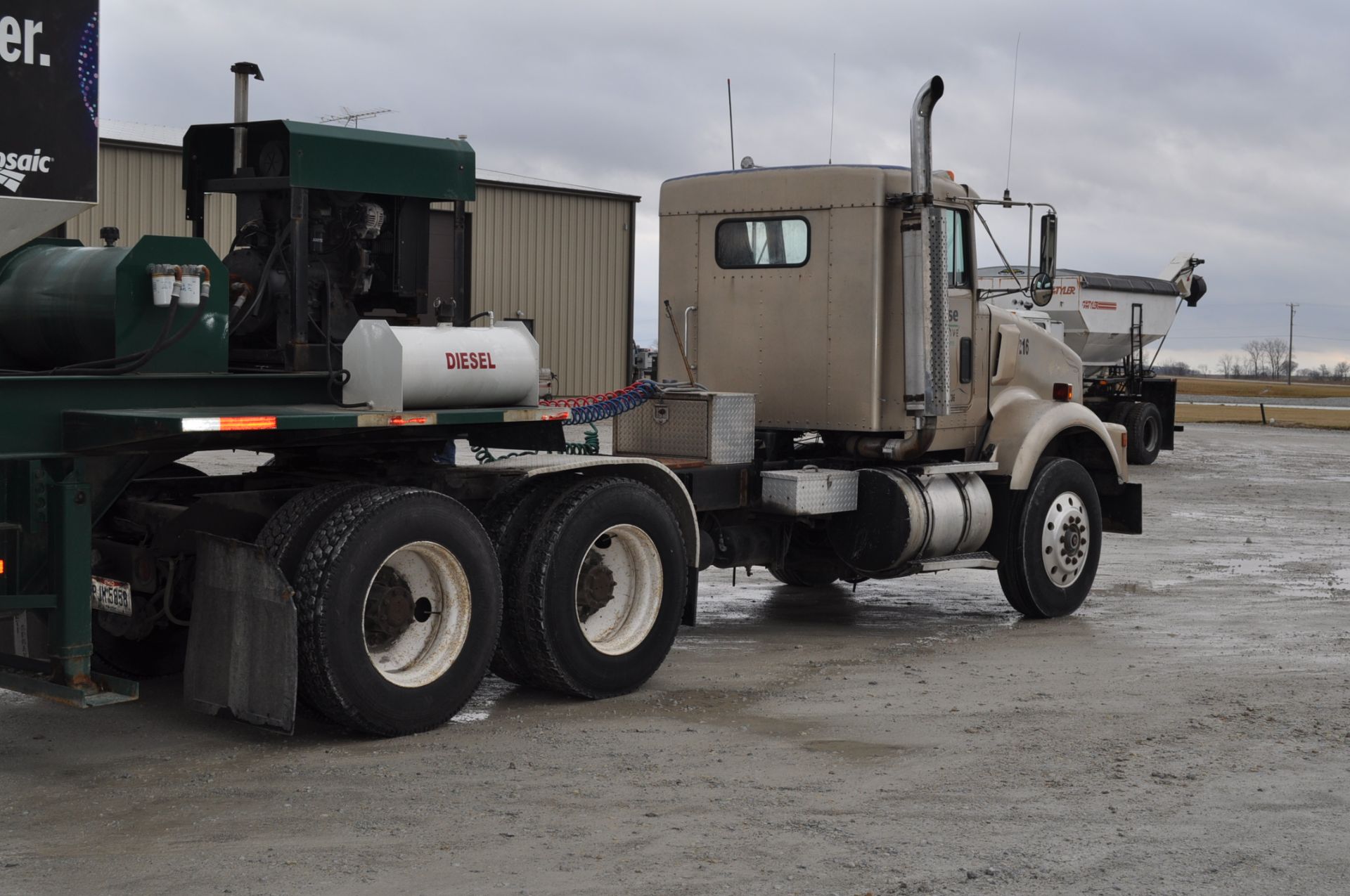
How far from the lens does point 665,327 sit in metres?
10.8

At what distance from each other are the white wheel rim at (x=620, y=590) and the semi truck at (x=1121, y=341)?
67.7ft

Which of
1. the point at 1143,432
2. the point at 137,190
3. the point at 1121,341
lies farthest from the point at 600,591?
the point at 1121,341

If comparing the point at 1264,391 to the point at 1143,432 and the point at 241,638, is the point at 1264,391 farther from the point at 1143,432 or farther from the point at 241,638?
the point at 241,638

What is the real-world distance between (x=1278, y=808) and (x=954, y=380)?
4.71 meters

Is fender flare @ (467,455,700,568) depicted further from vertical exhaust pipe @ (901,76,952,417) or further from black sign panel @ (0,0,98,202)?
black sign panel @ (0,0,98,202)

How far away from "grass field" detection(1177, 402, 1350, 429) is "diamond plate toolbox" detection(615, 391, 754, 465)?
3361 cm

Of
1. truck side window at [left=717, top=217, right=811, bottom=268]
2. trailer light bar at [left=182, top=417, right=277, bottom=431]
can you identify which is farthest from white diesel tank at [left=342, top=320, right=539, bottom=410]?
truck side window at [left=717, top=217, right=811, bottom=268]

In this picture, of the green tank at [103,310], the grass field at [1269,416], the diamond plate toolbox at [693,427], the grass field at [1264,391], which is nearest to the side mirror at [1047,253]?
the diamond plate toolbox at [693,427]

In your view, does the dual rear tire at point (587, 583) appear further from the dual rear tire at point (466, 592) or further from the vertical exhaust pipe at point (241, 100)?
the vertical exhaust pipe at point (241, 100)

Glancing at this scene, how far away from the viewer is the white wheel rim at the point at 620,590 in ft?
26.3

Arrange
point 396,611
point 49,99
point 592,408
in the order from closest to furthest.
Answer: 1. point 49,99
2. point 396,611
3. point 592,408

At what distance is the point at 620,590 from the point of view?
8172mm

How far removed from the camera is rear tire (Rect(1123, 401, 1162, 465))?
1093 inches

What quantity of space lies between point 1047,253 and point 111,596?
637 centimetres
